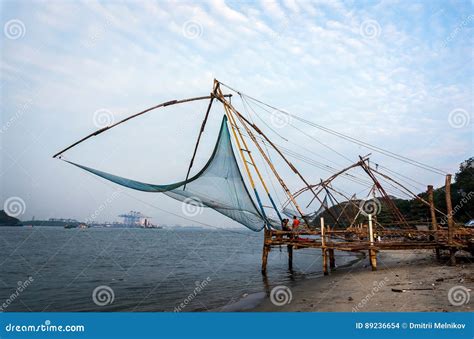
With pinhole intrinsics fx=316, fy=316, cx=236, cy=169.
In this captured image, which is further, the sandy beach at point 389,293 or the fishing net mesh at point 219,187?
the fishing net mesh at point 219,187

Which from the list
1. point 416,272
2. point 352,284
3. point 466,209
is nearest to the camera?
point 352,284

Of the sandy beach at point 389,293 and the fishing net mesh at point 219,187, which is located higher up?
the fishing net mesh at point 219,187

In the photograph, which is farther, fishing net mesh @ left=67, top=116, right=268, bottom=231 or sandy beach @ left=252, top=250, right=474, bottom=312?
fishing net mesh @ left=67, top=116, right=268, bottom=231

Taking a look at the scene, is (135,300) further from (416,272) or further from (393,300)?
(416,272)

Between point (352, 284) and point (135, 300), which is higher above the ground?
point (352, 284)

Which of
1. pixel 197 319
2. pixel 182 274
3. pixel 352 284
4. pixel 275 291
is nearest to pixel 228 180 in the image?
pixel 275 291

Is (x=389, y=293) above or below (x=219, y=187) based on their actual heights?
below

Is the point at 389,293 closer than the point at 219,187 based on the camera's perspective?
Yes

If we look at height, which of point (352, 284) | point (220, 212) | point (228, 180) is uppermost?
point (228, 180)

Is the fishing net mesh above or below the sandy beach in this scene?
above

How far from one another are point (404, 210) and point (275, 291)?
55.6m

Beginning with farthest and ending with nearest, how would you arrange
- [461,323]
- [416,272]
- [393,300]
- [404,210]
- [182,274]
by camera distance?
[404,210] < [182,274] < [416,272] < [393,300] < [461,323]

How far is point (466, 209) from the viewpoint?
39.2 meters

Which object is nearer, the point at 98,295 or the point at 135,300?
the point at 135,300
